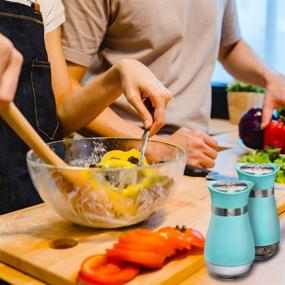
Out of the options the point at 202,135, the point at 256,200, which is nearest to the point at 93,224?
the point at 256,200

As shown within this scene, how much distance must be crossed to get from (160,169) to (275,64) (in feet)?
6.37

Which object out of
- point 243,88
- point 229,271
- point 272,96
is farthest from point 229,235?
point 243,88

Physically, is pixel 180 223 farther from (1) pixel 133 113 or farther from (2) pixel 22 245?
(1) pixel 133 113

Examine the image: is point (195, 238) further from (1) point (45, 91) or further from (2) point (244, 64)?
(2) point (244, 64)

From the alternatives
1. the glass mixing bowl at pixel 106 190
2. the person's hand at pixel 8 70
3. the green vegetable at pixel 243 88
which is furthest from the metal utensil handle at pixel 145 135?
the green vegetable at pixel 243 88

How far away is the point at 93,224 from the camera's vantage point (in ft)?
2.94

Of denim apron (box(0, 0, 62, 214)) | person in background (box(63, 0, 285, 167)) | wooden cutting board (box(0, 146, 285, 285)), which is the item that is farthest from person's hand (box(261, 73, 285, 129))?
denim apron (box(0, 0, 62, 214))

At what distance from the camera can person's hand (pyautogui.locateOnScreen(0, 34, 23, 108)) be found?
28.7 inches

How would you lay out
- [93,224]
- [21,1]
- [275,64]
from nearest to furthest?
1. [93,224]
2. [21,1]
3. [275,64]

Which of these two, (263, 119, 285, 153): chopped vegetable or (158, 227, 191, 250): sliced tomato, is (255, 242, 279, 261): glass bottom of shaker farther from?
(263, 119, 285, 153): chopped vegetable

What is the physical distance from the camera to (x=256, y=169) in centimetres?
87

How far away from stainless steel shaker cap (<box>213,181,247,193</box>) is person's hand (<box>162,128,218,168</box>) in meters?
0.58

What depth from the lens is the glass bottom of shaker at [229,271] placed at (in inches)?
29.6

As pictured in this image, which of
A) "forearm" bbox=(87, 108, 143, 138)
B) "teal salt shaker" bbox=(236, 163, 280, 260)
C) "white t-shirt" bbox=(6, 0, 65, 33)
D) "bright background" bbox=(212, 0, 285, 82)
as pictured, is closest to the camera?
"teal salt shaker" bbox=(236, 163, 280, 260)
